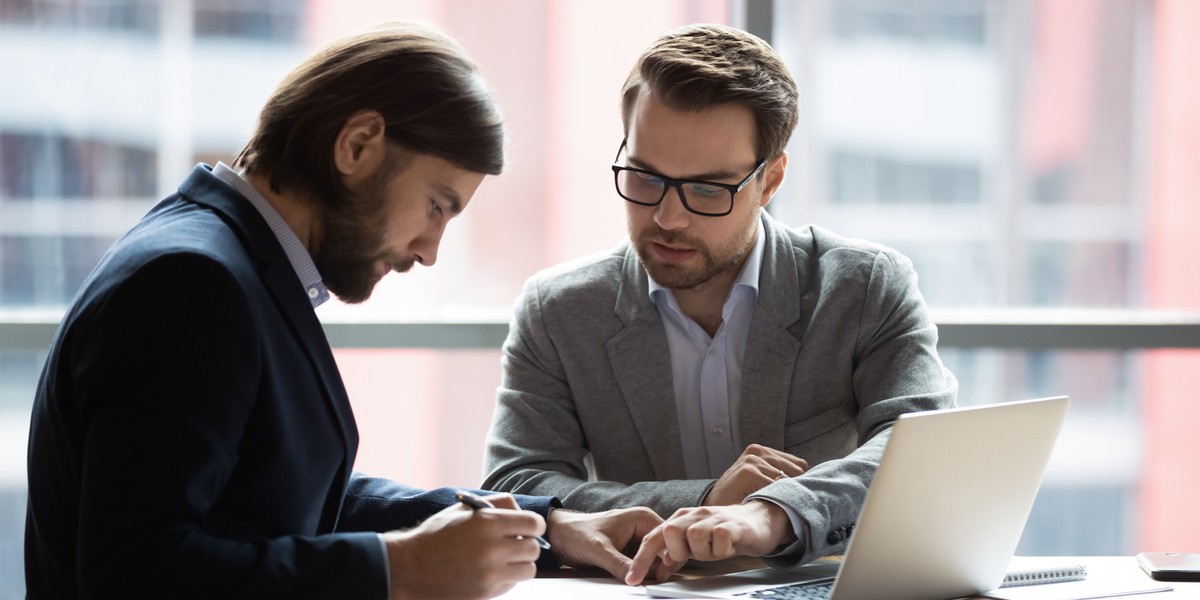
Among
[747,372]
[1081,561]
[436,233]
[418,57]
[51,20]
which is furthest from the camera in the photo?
[51,20]

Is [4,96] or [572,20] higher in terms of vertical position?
[572,20]

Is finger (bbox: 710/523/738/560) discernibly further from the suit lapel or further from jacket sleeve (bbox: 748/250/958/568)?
the suit lapel

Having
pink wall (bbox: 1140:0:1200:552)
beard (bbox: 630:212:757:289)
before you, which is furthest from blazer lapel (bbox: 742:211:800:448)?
pink wall (bbox: 1140:0:1200:552)

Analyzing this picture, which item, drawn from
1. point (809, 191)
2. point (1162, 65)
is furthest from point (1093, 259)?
point (809, 191)

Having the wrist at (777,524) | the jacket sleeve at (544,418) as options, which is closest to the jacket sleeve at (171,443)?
the wrist at (777,524)

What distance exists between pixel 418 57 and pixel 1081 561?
129 centimetres

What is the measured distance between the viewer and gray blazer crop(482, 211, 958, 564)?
2160mm

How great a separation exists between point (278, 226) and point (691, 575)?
790mm

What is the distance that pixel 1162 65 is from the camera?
3.12m

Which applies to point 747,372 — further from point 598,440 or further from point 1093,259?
point 1093,259

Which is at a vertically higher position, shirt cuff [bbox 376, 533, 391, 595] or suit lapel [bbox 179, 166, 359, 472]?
suit lapel [bbox 179, 166, 359, 472]

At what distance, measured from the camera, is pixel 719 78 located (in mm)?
2139

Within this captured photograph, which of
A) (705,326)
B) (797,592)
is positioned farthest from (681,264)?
(797,592)

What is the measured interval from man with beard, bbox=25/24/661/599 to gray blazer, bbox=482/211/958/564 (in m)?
0.43
